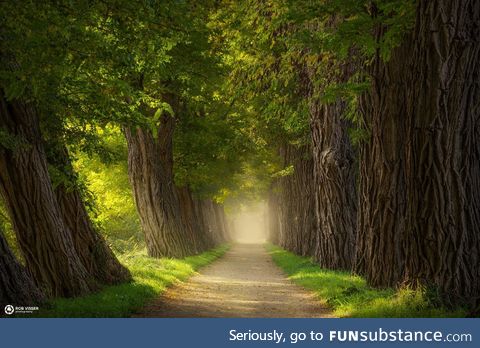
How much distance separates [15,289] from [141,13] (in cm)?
436

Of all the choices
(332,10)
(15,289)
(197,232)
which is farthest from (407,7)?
(197,232)

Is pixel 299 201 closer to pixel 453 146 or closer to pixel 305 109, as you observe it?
pixel 305 109

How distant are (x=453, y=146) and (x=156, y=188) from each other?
14433 millimetres

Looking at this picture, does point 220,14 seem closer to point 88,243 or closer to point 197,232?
point 88,243

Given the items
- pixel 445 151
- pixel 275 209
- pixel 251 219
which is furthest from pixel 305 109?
pixel 251 219

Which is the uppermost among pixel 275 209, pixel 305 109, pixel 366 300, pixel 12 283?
pixel 305 109

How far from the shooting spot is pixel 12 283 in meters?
8.39

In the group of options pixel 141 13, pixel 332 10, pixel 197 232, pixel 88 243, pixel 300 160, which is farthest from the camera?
pixel 197 232

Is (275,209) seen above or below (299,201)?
below

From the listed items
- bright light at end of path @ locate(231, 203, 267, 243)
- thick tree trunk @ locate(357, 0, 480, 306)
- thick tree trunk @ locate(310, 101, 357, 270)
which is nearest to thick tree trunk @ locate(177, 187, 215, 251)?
thick tree trunk @ locate(310, 101, 357, 270)

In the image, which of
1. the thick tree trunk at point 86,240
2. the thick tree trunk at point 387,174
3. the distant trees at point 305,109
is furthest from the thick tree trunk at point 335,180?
the thick tree trunk at point 86,240

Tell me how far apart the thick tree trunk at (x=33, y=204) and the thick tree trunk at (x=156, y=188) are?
32.1 feet

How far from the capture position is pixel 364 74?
43.5 feet

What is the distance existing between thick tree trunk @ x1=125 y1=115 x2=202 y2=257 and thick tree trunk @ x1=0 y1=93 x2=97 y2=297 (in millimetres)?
9772
